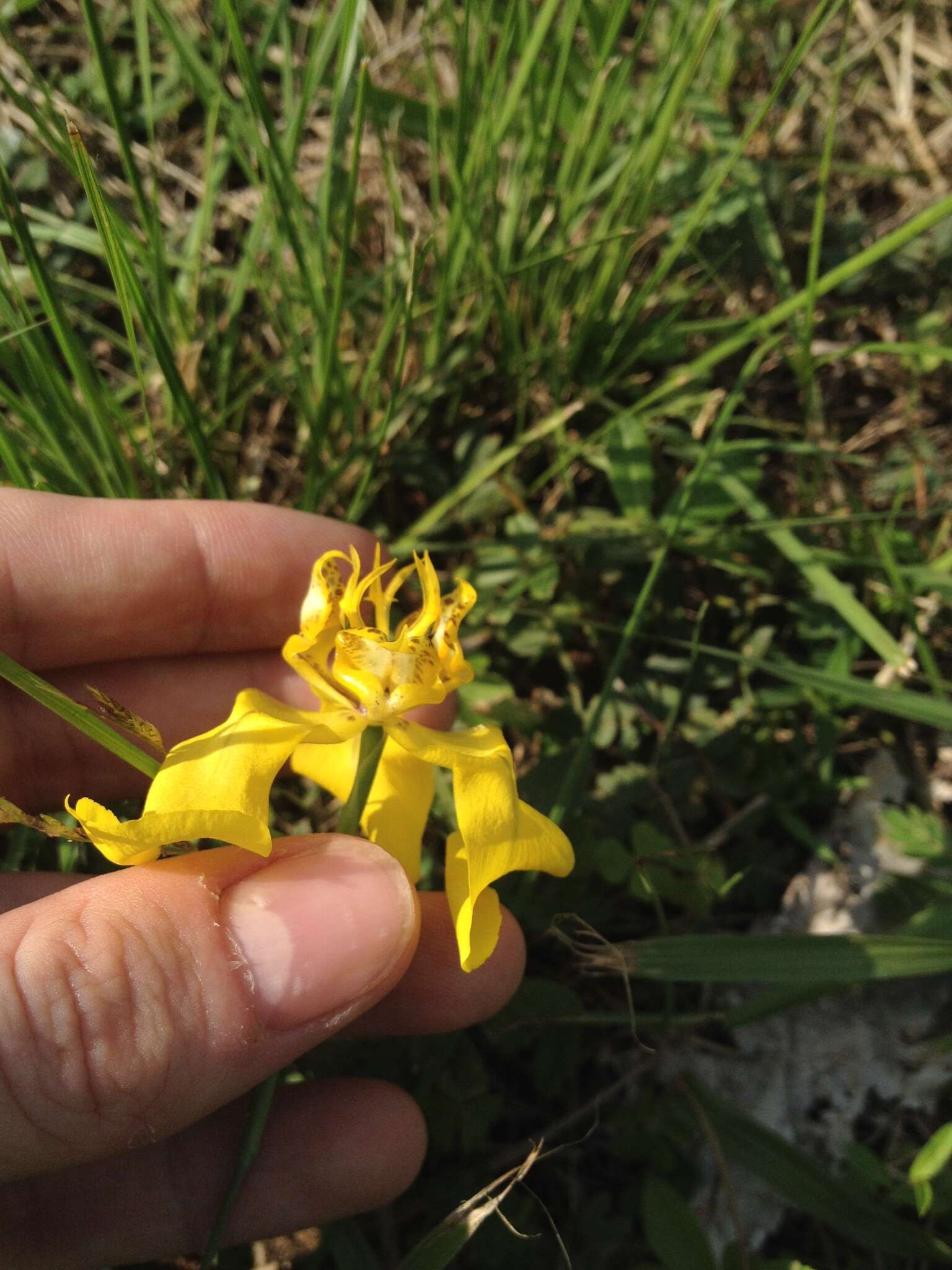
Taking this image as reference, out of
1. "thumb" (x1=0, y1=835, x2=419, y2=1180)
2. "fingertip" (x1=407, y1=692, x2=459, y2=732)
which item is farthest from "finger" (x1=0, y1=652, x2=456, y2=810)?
"thumb" (x1=0, y1=835, x2=419, y2=1180)

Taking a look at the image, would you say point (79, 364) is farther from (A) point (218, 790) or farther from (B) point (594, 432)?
(B) point (594, 432)

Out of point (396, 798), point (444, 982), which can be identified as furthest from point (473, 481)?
point (444, 982)

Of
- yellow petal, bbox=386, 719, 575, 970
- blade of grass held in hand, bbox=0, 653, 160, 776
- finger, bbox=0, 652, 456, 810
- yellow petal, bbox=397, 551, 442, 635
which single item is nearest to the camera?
blade of grass held in hand, bbox=0, 653, 160, 776

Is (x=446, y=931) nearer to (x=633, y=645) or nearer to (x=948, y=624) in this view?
(x=633, y=645)

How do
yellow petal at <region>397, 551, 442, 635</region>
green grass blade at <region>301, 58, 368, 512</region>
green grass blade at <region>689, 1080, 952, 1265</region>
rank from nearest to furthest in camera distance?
yellow petal at <region>397, 551, 442, 635</region> < green grass blade at <region>301, 58, 368, 512</region> < green grass blade at <region>689, 1080, 952, 1265</region>

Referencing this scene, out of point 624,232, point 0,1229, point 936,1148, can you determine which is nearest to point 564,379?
point 624,232

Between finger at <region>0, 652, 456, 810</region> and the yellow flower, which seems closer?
the yellow flower

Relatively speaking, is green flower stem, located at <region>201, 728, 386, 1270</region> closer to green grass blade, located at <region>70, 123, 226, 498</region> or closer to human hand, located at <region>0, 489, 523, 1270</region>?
human hand, located at <region>0, 489, 523, 1270</region>
